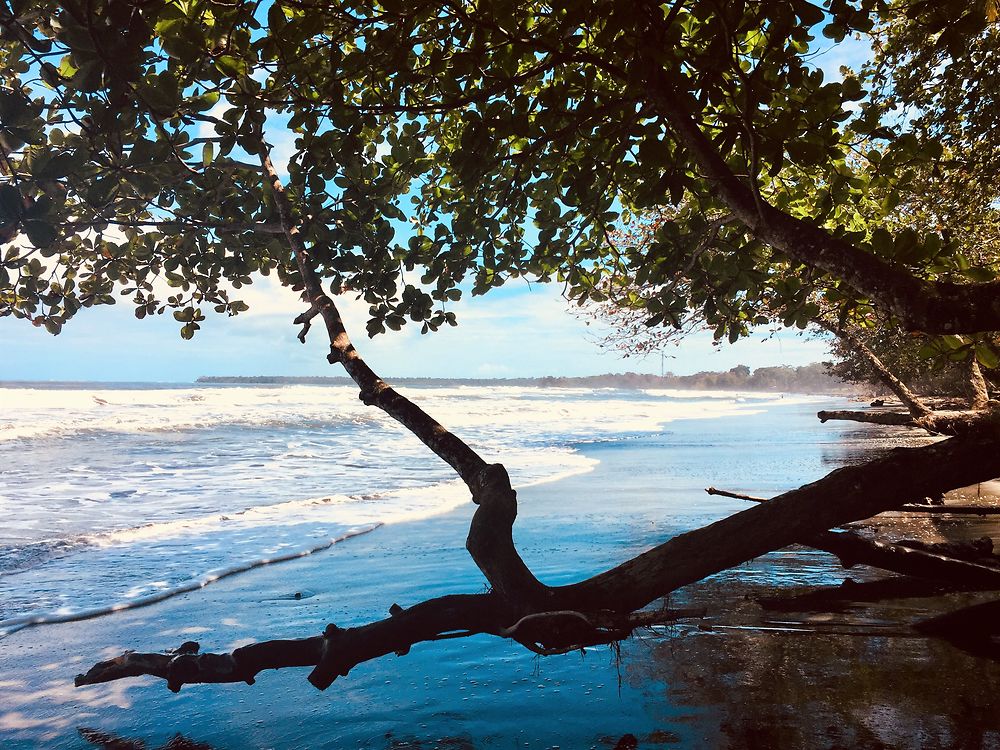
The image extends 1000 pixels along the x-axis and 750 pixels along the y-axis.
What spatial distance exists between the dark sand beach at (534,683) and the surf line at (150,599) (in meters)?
0.14

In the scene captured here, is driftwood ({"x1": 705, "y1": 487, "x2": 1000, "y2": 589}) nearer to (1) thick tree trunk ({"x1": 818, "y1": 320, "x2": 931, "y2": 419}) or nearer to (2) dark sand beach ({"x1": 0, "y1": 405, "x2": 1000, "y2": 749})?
(2) dark sand beach ({"x1": 0, "y1": 405, "x2": 1000, "y2": 749})

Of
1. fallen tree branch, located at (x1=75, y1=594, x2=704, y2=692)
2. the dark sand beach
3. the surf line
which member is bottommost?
the surf line

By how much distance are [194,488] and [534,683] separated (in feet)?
38.2

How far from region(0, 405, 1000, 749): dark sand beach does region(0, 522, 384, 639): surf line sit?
5.4 inches

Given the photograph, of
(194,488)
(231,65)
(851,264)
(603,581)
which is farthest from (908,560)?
(194,488)

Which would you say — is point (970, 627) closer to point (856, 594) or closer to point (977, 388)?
point (856, 594)

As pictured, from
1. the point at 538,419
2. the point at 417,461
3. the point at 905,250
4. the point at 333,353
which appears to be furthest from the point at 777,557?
the point at 538,419

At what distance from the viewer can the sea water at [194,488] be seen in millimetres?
7555

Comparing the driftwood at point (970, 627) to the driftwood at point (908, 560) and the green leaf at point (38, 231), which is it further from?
the green leaf at point (38, 231)

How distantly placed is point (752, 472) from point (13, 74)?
13695 millimetres

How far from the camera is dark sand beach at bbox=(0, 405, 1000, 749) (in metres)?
3.47

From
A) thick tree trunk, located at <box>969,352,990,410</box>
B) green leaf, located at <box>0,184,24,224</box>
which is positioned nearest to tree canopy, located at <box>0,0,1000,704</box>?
green leaf, located at <box>0,184,24,224</box>

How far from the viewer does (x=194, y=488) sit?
13.8 metres

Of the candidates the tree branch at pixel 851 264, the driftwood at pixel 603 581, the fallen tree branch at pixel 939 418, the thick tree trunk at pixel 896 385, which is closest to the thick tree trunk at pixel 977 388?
the fallen tree branch at pixel 939 418
